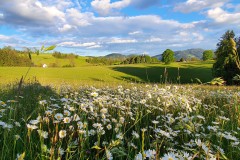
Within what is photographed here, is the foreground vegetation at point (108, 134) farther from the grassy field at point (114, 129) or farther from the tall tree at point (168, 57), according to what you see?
the tall tree at point (168, 57)

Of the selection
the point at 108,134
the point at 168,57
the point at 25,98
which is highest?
the point at 168,57

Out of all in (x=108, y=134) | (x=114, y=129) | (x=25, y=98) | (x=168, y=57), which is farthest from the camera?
(x=168, y=57)

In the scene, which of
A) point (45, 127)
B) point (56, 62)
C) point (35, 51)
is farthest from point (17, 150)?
point (56, 62)

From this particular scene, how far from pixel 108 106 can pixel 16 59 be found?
210 feet

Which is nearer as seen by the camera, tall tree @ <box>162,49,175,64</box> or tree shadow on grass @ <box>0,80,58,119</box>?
tree shadow on grass @ <box>0,80,58,119</box>

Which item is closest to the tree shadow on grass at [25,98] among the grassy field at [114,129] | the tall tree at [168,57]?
the grassy field at [114,129]

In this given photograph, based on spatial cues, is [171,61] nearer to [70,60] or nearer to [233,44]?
[70,60]

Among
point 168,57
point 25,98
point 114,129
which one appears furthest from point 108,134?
point 168,57

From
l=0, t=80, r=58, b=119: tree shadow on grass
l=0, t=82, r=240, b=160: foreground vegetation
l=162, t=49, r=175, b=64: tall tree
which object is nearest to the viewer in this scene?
l=0, t=82, r=240, b=160: foreground vegetation

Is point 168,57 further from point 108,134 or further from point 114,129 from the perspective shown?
point 114,129

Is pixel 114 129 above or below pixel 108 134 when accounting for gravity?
above

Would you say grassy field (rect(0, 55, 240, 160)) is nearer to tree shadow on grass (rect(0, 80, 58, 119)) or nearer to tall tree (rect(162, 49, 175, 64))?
tree shadow on grass (rect(0, 80, 58, 119))

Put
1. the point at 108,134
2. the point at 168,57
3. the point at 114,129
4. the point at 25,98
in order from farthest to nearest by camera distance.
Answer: the point at 168,57, the point at 25,98, the point at 108,134, the point at 114,129

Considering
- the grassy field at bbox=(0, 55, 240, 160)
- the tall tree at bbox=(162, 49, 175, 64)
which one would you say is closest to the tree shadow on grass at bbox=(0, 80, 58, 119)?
the grassy field at bbox=(0, 55, 240, 160)
